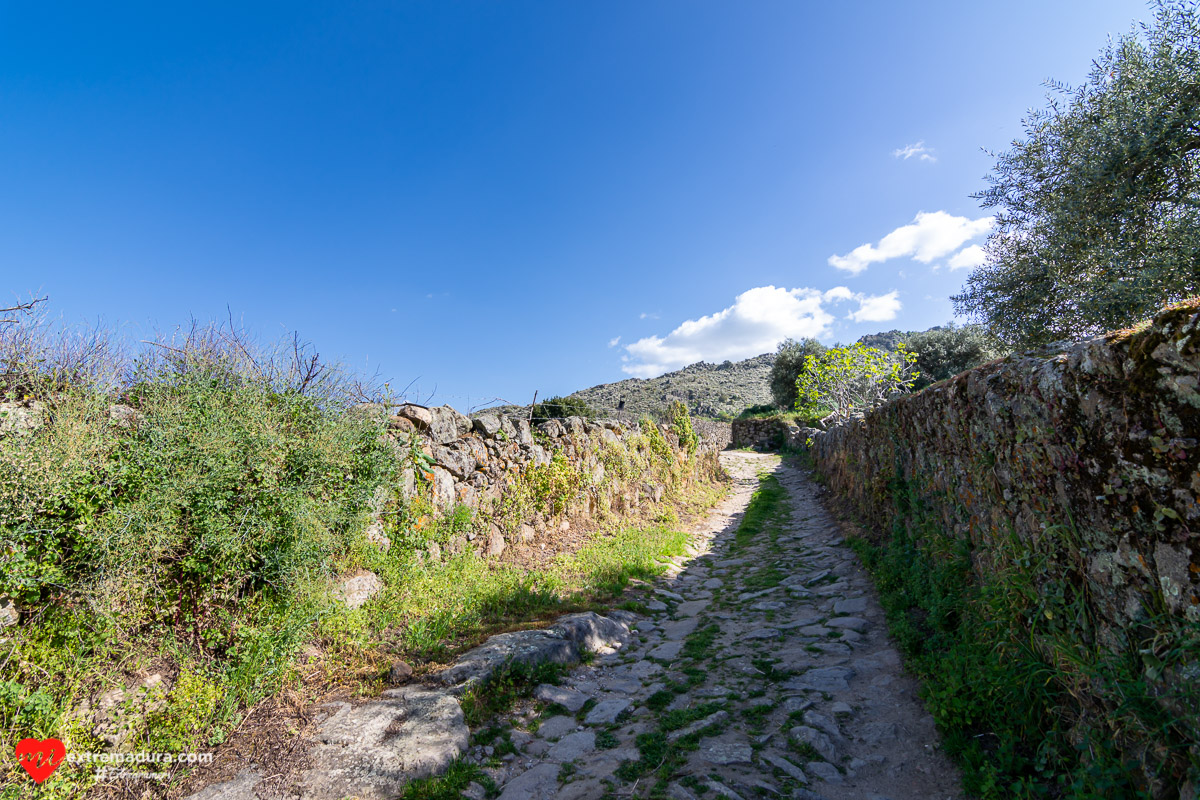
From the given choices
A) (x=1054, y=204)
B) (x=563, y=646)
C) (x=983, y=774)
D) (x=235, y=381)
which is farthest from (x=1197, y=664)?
(x=1054, y=204)

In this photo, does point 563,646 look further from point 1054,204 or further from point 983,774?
point 1054,204

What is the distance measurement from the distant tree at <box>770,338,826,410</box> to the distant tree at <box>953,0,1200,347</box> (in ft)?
85.4

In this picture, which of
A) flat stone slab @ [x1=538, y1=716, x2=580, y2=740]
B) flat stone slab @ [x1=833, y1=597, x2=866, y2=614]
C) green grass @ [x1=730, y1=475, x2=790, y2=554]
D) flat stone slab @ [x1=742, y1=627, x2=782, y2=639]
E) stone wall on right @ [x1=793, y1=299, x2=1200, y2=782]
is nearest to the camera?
stone wall on right @ [x1=793, y1=299, x2=1200, y2=782]

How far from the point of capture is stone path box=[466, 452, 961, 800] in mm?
2914

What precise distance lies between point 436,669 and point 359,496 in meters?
2.00

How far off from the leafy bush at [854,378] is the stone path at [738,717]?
1372cm

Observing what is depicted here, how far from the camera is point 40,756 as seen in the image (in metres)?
2.75

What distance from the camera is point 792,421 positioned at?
110ft

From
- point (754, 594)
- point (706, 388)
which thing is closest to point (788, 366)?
point (706, 388)

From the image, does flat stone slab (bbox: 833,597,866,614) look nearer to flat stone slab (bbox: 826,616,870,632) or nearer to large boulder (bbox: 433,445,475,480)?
flat stone slab (bbox: 826,616,870,632)

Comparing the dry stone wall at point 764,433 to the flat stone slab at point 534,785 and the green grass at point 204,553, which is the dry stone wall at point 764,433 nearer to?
the green grass at point 204,553

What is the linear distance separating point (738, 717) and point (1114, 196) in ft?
35.2

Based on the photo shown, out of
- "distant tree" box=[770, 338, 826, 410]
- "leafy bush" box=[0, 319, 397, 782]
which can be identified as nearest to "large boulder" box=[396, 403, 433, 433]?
"leafy bush" box=[0, 319, 397, 782]

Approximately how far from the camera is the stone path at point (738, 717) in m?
2.91
